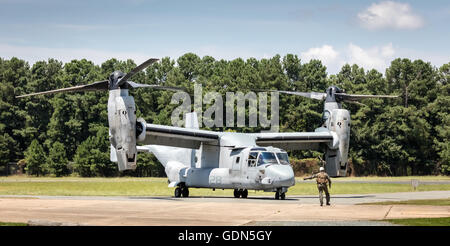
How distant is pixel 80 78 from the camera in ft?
300

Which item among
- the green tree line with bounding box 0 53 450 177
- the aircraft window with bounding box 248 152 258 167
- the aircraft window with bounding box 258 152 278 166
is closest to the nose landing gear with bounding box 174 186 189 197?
the aircraft window with bounding box 248 152 258 167

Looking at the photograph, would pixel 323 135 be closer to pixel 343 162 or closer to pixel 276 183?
pixel 343 162

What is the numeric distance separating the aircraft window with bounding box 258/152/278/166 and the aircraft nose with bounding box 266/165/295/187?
617 millimetres

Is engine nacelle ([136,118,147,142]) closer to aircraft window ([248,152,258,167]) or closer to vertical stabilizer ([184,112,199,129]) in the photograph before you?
aircraft window ([248,152,258,167])

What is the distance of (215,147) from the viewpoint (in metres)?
32.5

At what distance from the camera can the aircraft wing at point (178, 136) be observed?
30.3 meters

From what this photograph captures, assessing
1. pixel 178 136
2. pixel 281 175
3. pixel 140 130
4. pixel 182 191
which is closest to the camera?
pixel 281 175

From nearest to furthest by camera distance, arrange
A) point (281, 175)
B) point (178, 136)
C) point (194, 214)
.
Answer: point (194, 214) → point (281, 175) → point (178, 136)

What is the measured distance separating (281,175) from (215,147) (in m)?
5.87

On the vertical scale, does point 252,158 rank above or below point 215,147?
below

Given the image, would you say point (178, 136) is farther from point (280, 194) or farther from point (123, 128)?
point (280, 194)

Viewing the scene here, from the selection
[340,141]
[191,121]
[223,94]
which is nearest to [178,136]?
[191,121]
